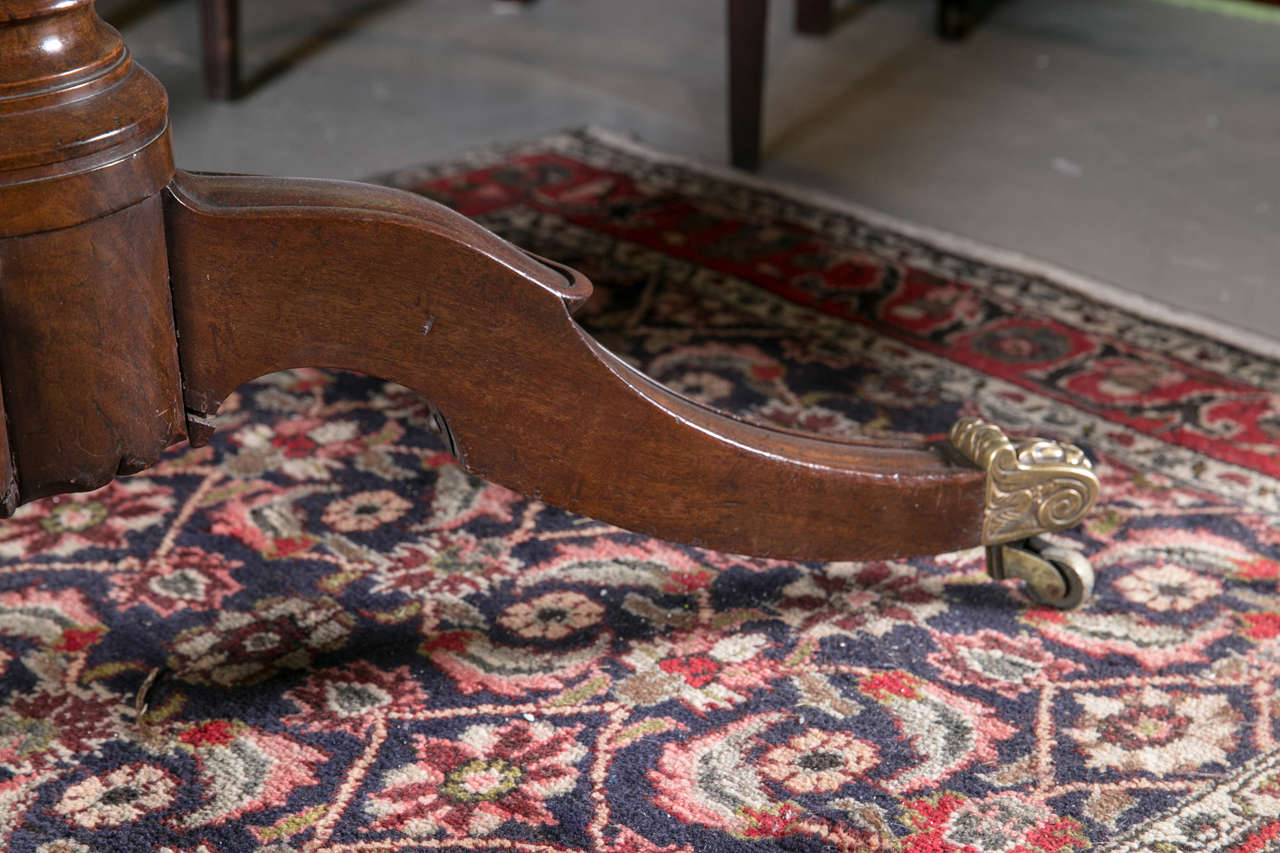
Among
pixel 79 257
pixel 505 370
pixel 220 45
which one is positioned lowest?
pixel 220 45

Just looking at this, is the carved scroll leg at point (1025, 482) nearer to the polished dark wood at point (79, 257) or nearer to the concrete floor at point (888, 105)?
the polished dark wood at point (79, 257)

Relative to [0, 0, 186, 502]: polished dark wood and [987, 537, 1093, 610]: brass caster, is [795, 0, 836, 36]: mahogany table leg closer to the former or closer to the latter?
[987, 537, 1093, 610]: brass caster

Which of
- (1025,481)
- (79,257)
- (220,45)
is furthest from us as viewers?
(220,45)

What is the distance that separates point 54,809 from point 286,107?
1694 mm

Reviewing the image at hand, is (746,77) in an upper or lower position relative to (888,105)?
upper

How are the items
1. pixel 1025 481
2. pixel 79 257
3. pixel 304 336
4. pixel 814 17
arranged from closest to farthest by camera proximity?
pixel 79 257
pixel 304 336
pixel 1025 481
pixel 814 17

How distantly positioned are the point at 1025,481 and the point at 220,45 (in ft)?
5.83

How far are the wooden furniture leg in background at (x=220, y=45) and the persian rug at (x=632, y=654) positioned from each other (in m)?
1.08

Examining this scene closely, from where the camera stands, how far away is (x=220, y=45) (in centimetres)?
237

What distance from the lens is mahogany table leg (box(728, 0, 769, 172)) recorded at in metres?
2.05

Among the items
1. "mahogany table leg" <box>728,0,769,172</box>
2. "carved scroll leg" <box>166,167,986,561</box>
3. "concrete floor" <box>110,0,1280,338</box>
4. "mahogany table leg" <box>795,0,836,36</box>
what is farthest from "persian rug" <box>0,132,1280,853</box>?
"mahogany table leg" <box>795,0,836,36</box>

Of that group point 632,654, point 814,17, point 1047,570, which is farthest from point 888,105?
point 632,654

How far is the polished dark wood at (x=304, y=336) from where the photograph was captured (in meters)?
0.69

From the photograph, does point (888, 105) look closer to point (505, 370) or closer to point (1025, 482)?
point (1025, 482)
